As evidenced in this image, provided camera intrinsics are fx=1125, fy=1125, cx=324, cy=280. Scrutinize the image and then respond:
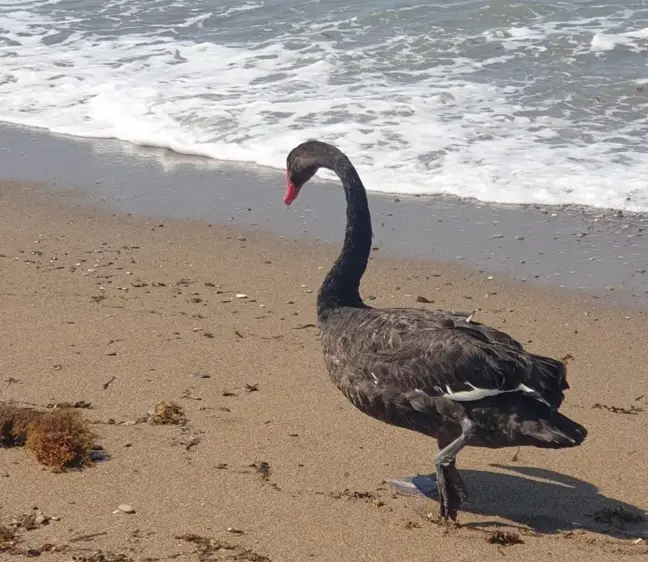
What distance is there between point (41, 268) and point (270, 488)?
4.11m

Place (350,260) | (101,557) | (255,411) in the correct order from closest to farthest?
1. (101,557)
2. (350,260)
3. (255,411)

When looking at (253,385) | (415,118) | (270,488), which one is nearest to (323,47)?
(415,118)

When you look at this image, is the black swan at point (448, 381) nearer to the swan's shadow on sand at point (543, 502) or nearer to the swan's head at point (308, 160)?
the swan's shadow on sand at point (543, 502)

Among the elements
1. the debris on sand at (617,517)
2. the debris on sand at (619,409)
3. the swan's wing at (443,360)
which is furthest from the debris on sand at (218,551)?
the debris on sand at (619,409)

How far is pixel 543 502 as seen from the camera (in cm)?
588

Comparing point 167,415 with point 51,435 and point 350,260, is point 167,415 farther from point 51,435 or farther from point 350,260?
point 350,260

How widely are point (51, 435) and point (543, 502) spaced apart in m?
2.60

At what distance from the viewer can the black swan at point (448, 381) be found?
5371mm


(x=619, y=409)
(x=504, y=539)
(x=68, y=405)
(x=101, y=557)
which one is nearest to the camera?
(x=101, y=557)

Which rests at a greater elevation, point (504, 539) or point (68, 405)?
point (68, 405)

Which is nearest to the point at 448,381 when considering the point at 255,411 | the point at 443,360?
the point at 443,360

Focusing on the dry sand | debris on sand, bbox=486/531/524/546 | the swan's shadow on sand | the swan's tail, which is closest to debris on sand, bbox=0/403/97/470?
the dry sand

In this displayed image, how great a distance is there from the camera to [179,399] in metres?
6.87

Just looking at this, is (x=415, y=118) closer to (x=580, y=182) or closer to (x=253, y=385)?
(x=580, y=182)
